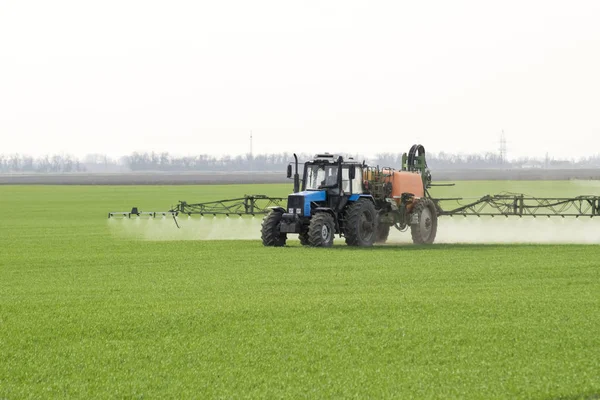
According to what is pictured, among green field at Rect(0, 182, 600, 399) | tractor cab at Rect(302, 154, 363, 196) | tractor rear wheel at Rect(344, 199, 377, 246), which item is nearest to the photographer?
green field at Rect(0, 182, 600, 399)

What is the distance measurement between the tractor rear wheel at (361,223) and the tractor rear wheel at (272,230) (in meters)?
1.84

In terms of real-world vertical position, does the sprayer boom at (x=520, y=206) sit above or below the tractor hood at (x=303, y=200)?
below

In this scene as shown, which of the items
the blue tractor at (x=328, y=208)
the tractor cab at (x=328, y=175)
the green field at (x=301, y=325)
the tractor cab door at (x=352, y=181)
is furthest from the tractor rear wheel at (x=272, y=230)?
the green field at (x=301, y=325)

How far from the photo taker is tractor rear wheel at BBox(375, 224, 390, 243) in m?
29.4

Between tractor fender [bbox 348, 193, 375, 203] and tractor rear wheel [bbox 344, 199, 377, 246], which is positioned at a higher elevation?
tractor fender [bbox 348, 193, 375, 203]

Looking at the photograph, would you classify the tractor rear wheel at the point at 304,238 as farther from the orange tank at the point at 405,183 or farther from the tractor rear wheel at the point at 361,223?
the orange tank at the point at 405,183

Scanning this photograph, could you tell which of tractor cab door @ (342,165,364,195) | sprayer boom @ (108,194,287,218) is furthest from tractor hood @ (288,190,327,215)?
Answer: sprayer boom @ (108,194,287,218)

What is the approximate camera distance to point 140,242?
29.2m

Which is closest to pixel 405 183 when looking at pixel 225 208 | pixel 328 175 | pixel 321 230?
pixel 328 175

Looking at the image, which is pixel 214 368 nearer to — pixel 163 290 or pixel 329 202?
pixel 163 290

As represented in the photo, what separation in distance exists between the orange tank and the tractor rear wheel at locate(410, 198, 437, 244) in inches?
19.3

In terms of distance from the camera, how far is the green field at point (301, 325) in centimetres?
1020

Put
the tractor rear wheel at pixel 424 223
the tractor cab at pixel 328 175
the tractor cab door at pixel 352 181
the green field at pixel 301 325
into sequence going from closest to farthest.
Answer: the green field at pixel 301 325
the tractor cab at pixel 328 175
the tractor cab door at pixel 352 181
the tractor rear wheel at pixel 424 223

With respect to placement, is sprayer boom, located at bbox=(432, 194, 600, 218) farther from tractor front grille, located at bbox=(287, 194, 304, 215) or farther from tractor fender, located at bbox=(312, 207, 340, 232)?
tractor front grille, located at bbox=(287, 194, 304, 215)
